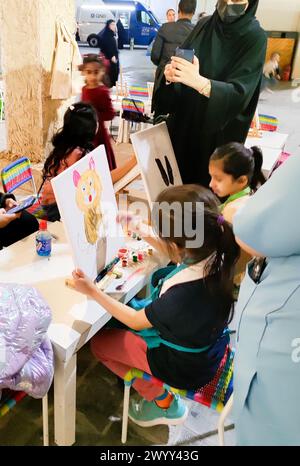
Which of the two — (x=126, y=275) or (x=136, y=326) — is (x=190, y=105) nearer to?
(x=126, y=275)

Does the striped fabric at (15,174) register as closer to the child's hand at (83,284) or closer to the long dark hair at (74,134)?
the long dark hair at (74,134)

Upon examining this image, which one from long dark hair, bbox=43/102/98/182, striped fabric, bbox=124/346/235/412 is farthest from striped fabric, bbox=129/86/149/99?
striped fabric, bbox=124/346/235/412

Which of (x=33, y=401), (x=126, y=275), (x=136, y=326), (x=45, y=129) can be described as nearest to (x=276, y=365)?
(x=136, y=326)

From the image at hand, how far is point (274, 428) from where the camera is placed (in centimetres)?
104

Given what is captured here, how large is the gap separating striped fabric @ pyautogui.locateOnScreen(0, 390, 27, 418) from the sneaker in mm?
608

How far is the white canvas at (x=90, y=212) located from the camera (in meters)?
1.43

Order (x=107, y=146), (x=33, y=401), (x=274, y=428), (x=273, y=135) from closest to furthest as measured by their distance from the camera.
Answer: (x=274, y=428), (x=33, y=401), (x=107, y=146), (x=273, y=135)

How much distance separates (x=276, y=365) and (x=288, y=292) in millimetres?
194

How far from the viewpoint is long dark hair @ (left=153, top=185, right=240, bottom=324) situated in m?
1.37

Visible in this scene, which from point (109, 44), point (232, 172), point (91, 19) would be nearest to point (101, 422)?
point (232, 172)

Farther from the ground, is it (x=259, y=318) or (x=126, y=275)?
(x=259, y=318)

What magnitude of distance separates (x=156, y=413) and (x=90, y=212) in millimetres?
926

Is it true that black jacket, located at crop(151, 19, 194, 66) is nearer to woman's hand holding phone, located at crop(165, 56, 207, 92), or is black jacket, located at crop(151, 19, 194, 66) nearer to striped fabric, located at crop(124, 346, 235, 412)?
woman's hand holding phone, located at crop(165, 56, 207, 92)

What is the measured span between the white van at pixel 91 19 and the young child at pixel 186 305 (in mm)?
12920
